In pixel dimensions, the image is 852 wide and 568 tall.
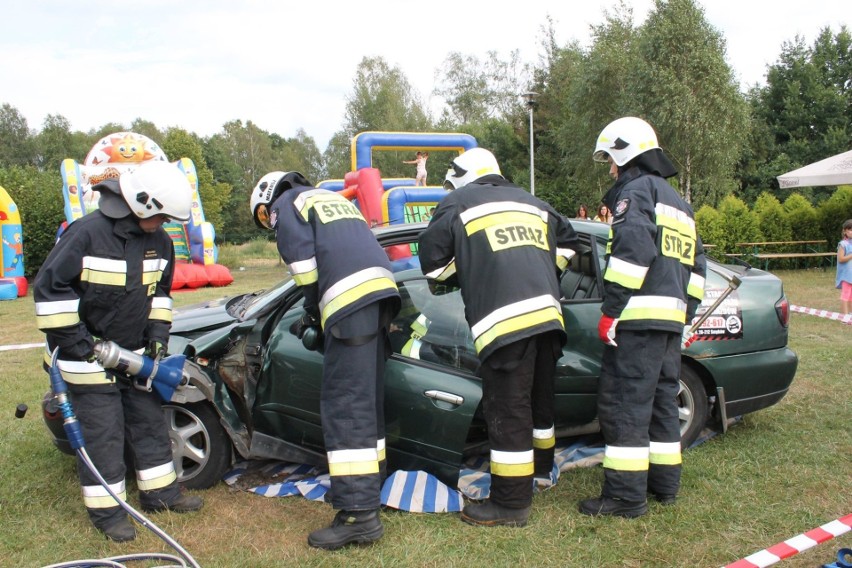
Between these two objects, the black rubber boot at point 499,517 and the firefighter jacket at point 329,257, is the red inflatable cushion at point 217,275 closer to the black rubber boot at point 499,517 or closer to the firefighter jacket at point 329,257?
the firefighter jacket at point 329,257

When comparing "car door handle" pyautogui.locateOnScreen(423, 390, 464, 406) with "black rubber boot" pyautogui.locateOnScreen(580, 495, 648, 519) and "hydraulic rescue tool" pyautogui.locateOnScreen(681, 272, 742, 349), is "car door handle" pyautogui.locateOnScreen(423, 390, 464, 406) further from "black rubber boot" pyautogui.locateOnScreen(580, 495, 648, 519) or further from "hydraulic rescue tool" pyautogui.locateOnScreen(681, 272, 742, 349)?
"hydraulic rescue tool" pyautogui.locateOnScreen(681, 272, 742, 349)

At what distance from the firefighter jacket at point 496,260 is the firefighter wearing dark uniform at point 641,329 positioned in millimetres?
314

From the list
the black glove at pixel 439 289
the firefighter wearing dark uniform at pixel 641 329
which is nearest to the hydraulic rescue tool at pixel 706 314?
the firefighter wearing dark uniform at pixel 641 329

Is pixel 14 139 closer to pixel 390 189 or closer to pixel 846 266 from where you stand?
pixel 390 189

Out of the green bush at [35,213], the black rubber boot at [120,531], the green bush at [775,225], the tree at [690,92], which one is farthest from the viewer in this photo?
the tree at [690,92]

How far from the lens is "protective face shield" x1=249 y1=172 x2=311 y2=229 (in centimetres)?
331

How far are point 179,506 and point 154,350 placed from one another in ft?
2.72

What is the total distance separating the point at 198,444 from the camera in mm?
3652

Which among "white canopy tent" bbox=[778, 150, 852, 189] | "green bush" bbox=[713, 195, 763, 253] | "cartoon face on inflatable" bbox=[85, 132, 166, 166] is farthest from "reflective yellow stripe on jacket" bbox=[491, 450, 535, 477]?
"green bush" bbox=[713, 195, 763, 253]

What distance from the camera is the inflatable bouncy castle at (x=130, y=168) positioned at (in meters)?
14.5

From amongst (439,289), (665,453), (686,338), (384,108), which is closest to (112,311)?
(439,289)

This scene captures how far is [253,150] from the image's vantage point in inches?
2242

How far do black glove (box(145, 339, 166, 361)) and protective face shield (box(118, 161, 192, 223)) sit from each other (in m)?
0.67

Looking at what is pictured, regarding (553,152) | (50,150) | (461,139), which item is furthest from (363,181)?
→ (50,150)
